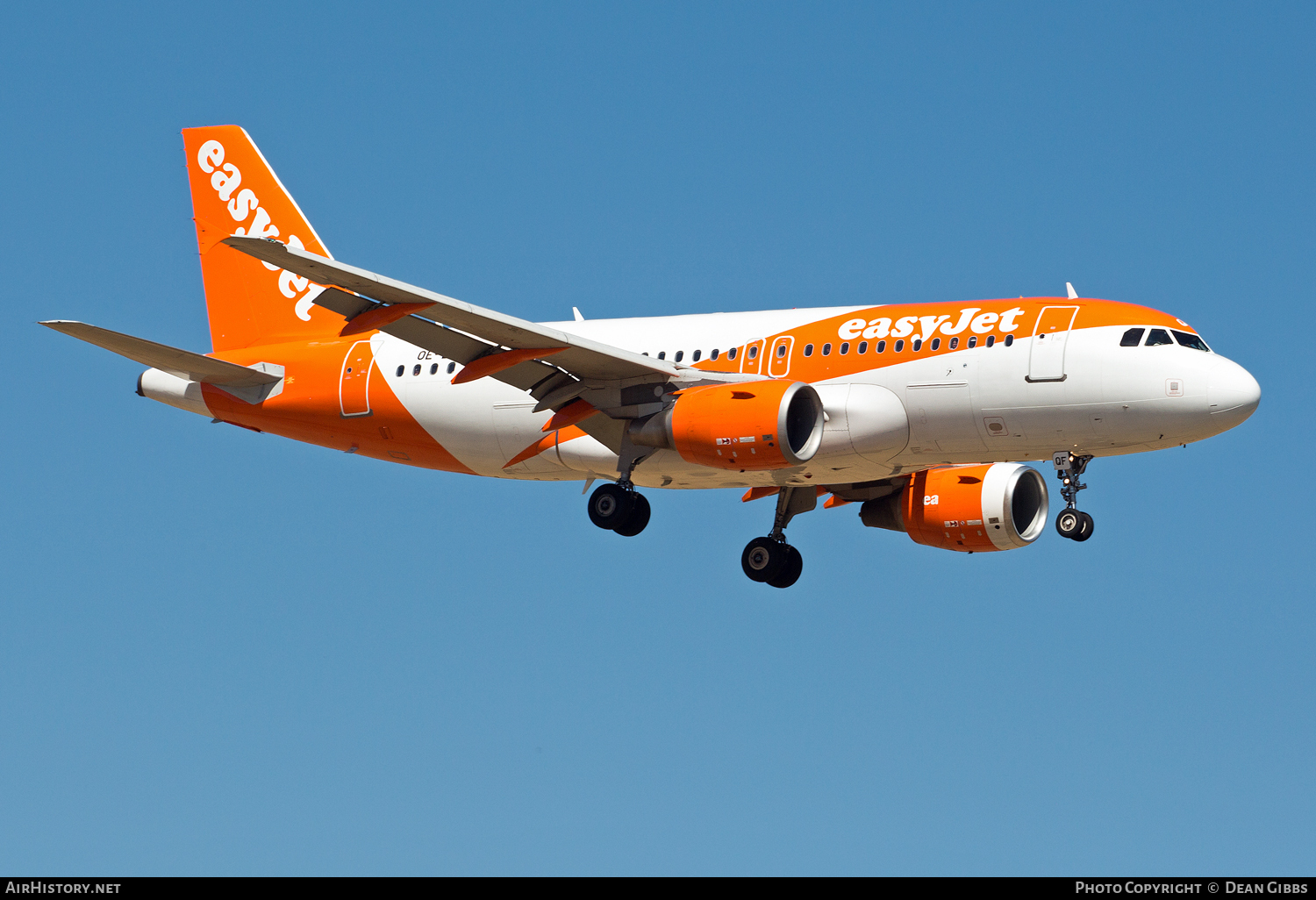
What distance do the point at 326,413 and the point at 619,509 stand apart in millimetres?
8102

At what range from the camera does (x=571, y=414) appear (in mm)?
40438

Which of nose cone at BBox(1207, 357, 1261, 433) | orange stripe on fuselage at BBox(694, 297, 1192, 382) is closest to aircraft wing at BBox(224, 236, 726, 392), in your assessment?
orange stripe on fuselage at BBox(694, 297, 1192, 382)

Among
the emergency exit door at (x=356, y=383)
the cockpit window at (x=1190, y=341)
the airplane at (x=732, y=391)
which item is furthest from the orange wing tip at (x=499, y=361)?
the cockpit window at (x=1190, y=341)

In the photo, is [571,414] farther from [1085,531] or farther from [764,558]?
[1085,531]

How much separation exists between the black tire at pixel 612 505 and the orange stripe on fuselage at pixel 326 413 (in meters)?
4.08

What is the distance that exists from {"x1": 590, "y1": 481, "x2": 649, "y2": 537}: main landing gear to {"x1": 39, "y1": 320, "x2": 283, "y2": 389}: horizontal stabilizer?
915cm

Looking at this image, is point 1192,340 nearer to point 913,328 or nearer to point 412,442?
point 913,328

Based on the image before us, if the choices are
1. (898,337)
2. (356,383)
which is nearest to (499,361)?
(356,383)

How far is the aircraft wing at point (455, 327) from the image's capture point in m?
34.7

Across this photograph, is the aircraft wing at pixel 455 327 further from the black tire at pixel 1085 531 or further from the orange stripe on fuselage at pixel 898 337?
the black tire at pixel 1085 531

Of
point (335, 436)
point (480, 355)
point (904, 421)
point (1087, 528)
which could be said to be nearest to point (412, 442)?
point (335, 436)

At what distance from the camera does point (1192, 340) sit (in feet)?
123

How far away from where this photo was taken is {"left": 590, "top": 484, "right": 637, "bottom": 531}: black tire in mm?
40469

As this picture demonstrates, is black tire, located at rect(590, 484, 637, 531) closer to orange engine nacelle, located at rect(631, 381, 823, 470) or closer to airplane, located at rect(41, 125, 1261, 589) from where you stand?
airplane, located at rect(41, 125, 1261, 589)
